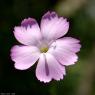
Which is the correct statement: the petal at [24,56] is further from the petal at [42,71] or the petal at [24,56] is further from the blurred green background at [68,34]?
the blurred green background at [68,34]

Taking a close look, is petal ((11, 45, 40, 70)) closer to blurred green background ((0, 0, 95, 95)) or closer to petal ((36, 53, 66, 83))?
petal ((36, 53, 66, 83))

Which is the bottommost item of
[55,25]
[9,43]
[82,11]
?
[55,25]

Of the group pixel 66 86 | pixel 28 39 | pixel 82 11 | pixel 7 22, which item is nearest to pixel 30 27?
pixel 28 39

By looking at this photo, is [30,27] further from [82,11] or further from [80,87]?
[82,11]

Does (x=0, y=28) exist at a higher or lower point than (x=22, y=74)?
higher

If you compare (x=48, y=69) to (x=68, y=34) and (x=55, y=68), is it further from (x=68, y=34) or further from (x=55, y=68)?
(x=68, y=34)
